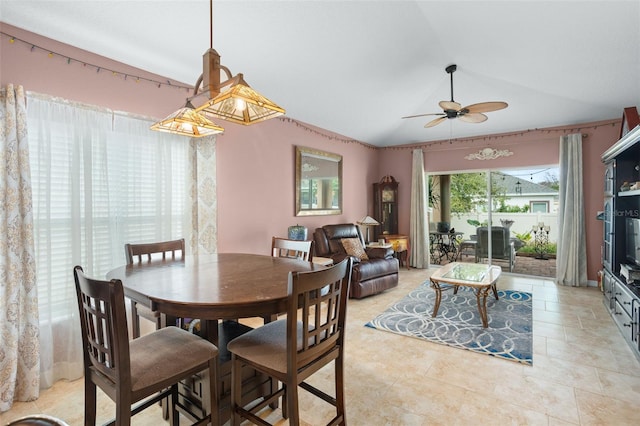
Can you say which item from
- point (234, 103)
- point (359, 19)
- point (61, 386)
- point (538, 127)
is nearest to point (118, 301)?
point (234, 103)

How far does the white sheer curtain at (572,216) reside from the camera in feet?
15.4

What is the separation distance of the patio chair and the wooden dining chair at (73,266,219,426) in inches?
214

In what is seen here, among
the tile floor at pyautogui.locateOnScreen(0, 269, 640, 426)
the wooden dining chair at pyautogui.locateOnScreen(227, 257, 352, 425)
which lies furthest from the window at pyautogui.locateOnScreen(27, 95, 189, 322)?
the wooden dining chair at pyautogui.locateOnScreen(227, 257, 352, 425)

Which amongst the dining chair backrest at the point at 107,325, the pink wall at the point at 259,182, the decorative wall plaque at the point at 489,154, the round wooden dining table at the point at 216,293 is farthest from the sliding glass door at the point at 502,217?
the dining chair backrest at the point at 107,325

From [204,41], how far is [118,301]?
2.27 meters

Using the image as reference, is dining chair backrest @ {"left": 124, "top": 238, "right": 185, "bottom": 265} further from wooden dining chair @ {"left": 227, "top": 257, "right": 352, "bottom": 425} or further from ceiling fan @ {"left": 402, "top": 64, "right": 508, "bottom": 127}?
ceiling fan @ {"left": 402, "top": 64, "right": 508, "bottom": 127}

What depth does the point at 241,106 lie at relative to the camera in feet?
6.38

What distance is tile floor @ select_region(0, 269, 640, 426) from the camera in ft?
6.25

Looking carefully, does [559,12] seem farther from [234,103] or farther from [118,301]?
[118,301]

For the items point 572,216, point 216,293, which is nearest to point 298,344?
point 216,293

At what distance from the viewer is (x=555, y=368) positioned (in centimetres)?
242

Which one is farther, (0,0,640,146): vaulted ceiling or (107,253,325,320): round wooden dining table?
(0,0,640,146): vaulted ceiling

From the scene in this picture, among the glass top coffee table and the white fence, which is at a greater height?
the white fence

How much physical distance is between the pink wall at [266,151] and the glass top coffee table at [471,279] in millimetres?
2070
